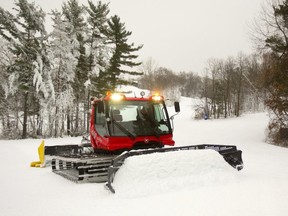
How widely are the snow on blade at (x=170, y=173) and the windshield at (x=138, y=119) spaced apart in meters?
1.51

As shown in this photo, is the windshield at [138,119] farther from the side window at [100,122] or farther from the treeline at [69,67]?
the treeline at [69,67]

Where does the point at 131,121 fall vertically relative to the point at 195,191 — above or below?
above

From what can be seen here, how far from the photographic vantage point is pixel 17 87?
2606cm

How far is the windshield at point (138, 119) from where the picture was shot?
7.94 metres

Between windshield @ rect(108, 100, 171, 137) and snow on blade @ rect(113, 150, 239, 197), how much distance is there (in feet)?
4.95

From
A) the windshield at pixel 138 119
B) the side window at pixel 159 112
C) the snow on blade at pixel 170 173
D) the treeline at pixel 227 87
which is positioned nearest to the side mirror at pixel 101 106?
the windshield at pixel 138 119

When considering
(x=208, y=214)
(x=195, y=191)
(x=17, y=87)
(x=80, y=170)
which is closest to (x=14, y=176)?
(x=80, y=170)

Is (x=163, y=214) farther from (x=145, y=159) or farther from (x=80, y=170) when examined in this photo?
(x=80, y=170)

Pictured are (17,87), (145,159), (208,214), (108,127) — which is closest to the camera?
(208,214)

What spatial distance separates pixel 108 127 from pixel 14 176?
3778 millimetres

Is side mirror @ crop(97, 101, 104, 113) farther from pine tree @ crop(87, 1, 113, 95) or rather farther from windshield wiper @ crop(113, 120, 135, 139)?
pine tree @ crop(87, 1, 113, 95)

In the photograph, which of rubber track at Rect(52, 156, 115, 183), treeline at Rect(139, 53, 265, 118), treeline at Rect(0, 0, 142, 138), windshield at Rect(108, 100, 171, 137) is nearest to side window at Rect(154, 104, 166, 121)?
windshield at Rect(108, 100, 171, 137)

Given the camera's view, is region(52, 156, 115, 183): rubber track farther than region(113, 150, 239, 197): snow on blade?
Yes

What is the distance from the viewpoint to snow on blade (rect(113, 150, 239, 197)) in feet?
20.3
